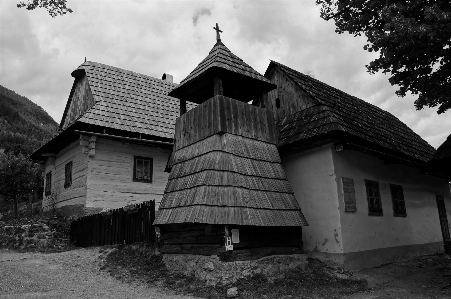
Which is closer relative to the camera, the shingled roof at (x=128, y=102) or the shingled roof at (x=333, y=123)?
the shingled roof at (x=333, y=123)

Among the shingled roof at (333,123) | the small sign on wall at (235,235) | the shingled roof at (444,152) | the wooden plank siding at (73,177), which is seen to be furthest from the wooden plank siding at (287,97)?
the wooden plank siding at (73,177)

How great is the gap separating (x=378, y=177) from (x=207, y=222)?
6698mm

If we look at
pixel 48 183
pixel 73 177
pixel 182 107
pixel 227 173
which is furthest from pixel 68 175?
pixel 227 173

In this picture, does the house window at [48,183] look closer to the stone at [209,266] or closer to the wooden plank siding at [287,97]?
the wooden plank siding at [287,97]

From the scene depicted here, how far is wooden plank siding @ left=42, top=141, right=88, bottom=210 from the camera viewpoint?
14.5 meters

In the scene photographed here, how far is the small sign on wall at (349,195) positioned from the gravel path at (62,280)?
5.21 metres

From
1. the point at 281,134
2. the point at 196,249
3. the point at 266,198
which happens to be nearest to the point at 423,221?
the point at 281,134

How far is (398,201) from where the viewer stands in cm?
1223

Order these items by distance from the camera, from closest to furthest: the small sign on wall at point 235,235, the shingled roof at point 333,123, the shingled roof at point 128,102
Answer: the small sign on wall at point 235,235
the shingled roof at point 333,123
the shingled roof at point 128,102

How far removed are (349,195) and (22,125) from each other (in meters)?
53.5

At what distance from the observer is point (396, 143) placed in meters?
12.7

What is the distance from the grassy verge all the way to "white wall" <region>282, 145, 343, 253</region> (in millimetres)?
657

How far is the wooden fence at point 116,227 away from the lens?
10.5m

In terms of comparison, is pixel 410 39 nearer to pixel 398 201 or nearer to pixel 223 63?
pixel 223 63
